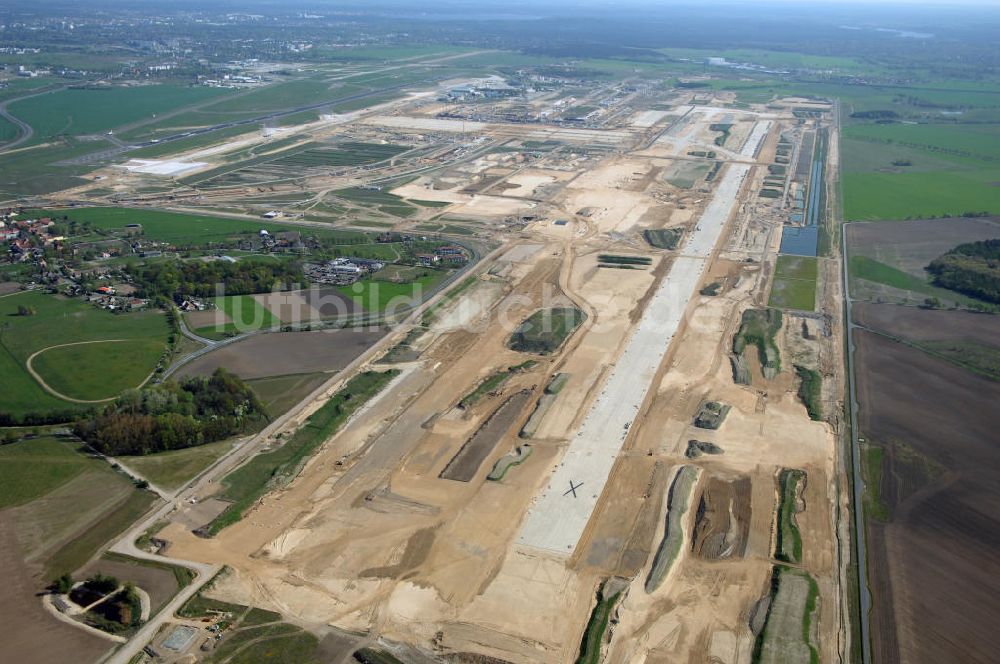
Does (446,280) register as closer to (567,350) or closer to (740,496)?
(567,350)

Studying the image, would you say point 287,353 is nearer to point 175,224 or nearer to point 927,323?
point 175,224

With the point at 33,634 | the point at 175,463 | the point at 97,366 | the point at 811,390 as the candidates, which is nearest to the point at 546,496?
the point at 175,463

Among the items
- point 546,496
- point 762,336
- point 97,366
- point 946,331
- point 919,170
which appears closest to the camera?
point 546,496

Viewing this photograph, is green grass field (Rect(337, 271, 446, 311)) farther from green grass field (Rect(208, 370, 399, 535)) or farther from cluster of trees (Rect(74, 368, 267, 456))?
cluster of trees (Rect(74, 368, 267, 456))

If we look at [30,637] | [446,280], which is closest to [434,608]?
[30,637]

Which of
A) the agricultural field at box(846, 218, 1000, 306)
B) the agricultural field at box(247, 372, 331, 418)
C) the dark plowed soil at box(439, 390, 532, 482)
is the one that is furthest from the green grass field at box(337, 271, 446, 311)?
the agricultural field at box(846, 218, 1000, 306)

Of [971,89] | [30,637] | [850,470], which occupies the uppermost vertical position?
[971,89]

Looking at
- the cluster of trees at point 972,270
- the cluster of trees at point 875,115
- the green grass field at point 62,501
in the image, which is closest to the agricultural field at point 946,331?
the cluster of trees at point 972,270
